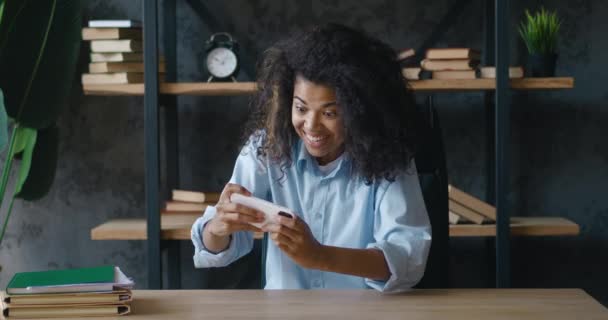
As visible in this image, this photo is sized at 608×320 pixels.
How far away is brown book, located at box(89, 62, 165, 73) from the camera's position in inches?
106

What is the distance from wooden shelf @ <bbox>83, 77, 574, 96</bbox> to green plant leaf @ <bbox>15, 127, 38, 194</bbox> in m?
0.30

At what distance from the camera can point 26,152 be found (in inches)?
111

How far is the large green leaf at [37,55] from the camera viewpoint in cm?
264

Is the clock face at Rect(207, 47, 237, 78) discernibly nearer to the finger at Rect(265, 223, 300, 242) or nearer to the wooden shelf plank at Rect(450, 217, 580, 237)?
the wooden shelf plank at Rect(450, 217, 580, 237)

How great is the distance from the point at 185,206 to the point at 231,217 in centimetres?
123

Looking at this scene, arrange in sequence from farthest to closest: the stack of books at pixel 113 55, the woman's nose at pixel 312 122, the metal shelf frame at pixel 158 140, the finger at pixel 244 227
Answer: the stack of books at pixel 113 55
the metal shelf frame at pixel 158 140
the woman's nose at pixel 312 122
the finger at pixel 244 227

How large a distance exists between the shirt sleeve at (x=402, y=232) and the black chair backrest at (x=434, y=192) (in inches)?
1.9

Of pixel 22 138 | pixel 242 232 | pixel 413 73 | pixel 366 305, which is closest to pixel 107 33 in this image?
pixel 22 138

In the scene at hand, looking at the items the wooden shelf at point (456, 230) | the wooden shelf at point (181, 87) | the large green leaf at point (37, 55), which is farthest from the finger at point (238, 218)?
the large green leaf at point (37, 55)

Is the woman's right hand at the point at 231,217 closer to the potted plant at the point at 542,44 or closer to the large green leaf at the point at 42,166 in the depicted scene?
the large green leaf at the point at 42,166

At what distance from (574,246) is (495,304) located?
1.65m

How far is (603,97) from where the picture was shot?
298 cm

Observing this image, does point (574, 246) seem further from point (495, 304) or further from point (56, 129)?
point (56, 129)

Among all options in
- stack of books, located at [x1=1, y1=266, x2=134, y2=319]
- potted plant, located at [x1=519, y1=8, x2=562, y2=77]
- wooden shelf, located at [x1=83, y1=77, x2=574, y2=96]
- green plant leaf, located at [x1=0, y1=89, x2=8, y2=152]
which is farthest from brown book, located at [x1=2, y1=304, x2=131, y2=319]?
potted plant, located at [x1=519, y1=8, x2=562, y2=77]
